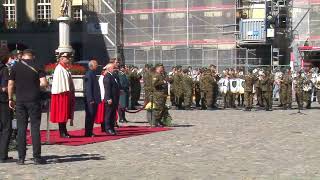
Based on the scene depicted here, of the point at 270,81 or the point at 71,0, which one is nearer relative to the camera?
the point at 270,81

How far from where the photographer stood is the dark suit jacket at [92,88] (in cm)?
1509

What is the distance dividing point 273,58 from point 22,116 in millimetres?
26925

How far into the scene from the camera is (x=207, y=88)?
26.4 metres

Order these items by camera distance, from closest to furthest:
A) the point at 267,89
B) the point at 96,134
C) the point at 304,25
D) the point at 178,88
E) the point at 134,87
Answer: the point at 96,134
the point at 267,89
the point at 178,88
the point at 134,87
the point at 304,25

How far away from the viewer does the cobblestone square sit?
10.1 meters

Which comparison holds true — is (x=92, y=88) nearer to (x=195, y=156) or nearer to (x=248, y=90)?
Result: (x=195, y=156)

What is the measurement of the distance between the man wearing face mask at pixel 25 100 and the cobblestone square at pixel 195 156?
357 mm

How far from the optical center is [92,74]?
50.0 feet

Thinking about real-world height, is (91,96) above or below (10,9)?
below

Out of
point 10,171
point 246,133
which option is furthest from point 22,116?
point 246,133

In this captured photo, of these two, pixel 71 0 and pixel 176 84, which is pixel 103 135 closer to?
pixel 176 84

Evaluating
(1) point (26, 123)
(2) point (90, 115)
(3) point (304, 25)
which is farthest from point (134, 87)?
(1) point (26, 123)

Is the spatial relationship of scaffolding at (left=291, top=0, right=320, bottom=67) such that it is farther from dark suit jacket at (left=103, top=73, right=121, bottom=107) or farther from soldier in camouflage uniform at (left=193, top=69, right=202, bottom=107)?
dark suit jacket at (left=103, top=73, right=121, bottom=107)

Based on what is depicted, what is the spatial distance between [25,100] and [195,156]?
3.19m
